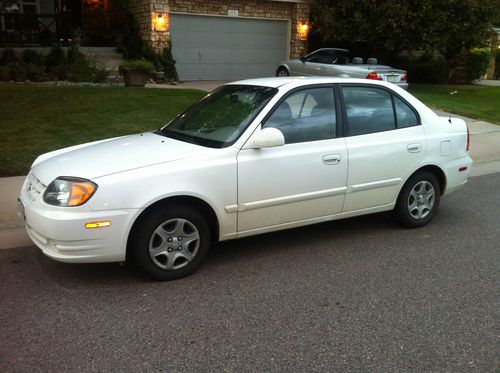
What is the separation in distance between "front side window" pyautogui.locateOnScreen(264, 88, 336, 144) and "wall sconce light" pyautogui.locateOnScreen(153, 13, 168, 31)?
44.2 ft

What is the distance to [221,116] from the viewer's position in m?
4.80

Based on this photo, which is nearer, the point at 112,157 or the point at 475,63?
the point at 112,157

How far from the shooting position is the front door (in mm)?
4340

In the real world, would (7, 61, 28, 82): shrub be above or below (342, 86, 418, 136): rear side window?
below

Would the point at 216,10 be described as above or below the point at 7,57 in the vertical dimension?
above

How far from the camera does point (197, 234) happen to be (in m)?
4.18

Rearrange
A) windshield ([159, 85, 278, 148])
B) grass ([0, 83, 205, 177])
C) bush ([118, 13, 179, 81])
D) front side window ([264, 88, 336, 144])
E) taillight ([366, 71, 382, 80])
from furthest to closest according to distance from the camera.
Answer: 1. bush ([118, 13, 179, 81])
2. taillight ([366, 71, 382, 80])
3. grass ([0, 83, 205, 177])
4. front side window ([264, 88, 336, 144])
5. windshield ([159, 85, 278, 148])

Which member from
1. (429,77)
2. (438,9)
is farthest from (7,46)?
(429,77)

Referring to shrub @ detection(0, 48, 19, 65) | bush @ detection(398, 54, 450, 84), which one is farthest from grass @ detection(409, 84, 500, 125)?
shrub @ detection(0, 48, 19, 65)

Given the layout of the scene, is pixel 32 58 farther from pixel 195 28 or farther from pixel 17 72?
pixel 195 28

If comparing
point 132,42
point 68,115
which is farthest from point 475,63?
point 68,115

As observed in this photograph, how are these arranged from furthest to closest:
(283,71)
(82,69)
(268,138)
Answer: (283,71) → (82,69) → (268,138)

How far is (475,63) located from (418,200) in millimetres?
20479

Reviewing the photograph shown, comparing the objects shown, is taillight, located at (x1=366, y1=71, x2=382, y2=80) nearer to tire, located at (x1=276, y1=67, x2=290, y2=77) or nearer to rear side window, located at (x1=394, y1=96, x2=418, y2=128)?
tire, located at (x1=276, y1=67, x2=290, y2=77)
